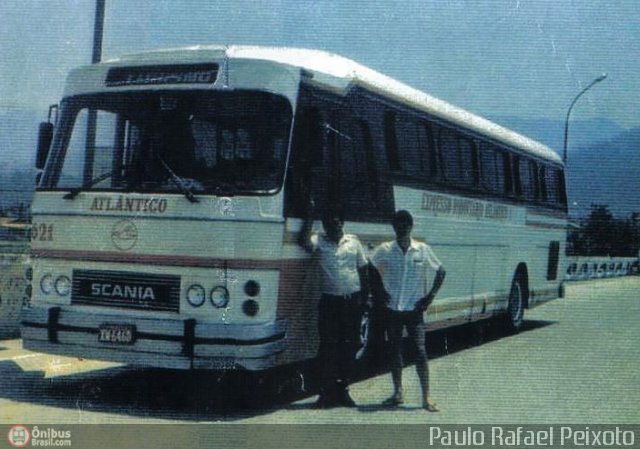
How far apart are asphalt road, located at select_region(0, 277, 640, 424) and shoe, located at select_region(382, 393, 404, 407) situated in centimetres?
7

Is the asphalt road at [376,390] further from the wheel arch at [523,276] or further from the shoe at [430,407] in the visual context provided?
the wheel arch at [523,276]

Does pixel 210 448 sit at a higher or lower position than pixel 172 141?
lower

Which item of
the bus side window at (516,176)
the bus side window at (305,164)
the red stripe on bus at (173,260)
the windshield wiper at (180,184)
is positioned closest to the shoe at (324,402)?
the red stripe on bus at (173,260)

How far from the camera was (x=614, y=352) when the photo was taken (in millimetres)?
9133

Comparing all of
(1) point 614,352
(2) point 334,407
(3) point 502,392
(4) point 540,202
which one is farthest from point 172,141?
(4) point 540,202

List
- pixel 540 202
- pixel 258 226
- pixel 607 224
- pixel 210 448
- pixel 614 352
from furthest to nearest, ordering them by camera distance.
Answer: pixel 540 202, pixel 614 352, pixel 607 224, pixel 258 226, pixel 210 448

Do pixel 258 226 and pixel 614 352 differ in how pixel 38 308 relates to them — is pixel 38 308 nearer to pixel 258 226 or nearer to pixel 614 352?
pixel 258 226

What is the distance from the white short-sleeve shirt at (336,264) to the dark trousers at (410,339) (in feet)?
1.38

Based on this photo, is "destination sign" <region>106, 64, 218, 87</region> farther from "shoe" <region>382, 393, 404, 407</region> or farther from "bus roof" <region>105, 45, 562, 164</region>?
"shoe" <region>382, 393, 404, 407</region>

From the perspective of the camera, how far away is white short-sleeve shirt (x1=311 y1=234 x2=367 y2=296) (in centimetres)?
771

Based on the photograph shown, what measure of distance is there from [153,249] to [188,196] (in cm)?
51

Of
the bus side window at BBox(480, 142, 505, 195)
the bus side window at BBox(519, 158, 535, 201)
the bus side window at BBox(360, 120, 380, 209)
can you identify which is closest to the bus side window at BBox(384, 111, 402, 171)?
the bus side window at BBox(360, 120, 380, 209)

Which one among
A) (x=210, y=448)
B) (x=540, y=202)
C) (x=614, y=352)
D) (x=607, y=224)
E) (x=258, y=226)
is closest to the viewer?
(x=210, y=448)

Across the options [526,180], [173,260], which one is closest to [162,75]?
[173,260]
